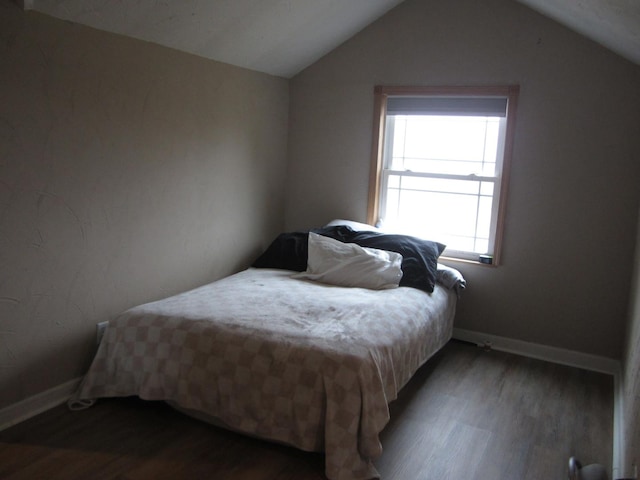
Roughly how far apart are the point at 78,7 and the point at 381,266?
219cm

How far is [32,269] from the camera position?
2604 millimetres

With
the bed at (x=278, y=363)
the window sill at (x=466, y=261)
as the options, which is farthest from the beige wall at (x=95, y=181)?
the window sill at (x=466, y=261)

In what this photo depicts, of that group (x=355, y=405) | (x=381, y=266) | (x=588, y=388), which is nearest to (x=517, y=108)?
(x=381, y=266)

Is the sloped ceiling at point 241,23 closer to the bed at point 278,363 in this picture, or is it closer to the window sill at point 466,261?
the bed at point 278,363

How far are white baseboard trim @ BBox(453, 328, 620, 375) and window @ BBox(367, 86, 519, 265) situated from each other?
1.84 ft

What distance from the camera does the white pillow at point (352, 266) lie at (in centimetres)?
349

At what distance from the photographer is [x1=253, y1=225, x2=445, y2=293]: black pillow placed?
11.7 ft

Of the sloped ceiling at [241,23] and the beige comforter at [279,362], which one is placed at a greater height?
the sloped ceiling at [241,23]

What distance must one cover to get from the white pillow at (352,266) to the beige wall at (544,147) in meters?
0.76

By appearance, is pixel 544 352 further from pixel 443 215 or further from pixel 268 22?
pixel 268 22

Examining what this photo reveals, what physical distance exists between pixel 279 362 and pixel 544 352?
2193mm

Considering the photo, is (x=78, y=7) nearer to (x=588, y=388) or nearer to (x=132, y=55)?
(x=132, y=55)

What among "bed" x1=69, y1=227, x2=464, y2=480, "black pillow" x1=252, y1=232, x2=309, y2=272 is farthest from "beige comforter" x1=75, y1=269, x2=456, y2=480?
"black pillow" x1=252, y1=232, x2=309, y2=272

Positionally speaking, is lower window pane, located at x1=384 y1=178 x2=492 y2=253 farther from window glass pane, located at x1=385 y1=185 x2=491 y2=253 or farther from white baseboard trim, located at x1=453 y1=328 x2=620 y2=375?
white baseboard trim, located at x1=453 y1=328 x2=620 y2=375
